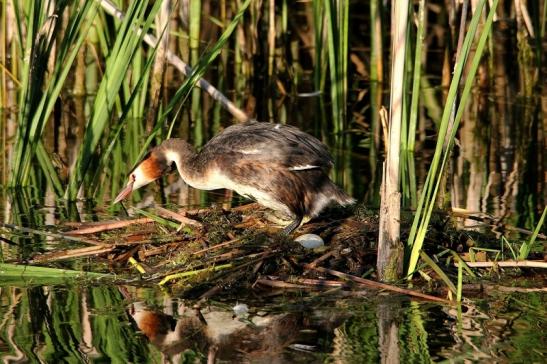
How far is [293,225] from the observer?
21.7ft

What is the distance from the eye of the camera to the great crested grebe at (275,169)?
6.62 metres

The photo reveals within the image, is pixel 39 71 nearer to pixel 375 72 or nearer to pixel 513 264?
pixel 513 264

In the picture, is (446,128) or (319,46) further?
(319,46)

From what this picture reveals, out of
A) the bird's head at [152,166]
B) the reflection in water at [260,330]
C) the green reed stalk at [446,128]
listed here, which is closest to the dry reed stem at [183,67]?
the bird's head at [152,166]

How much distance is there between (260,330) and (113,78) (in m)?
2.54

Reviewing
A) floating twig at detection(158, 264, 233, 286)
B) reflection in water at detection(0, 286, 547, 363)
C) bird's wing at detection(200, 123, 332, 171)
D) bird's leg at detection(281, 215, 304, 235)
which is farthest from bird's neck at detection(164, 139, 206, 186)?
reflection in water at detection(0, 286, 547, 363)

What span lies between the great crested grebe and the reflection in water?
3.73 feet

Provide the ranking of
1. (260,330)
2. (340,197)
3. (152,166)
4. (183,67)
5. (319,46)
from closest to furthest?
1. (260,330)
2. (340,197)
3. (152,166)
4. (183,67)
5. (319,46)

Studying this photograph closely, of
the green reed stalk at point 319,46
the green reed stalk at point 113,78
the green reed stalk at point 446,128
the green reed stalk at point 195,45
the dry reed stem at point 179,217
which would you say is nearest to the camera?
the green reed stalk at point 446,128

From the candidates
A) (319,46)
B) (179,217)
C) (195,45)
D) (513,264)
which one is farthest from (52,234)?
(195,45)

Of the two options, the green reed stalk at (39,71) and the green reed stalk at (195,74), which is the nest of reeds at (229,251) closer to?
the green reed stalk at (195,74)

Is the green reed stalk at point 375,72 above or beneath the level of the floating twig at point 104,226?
above

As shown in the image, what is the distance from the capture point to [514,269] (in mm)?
5973

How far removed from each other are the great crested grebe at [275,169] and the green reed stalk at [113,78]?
0.79 m
